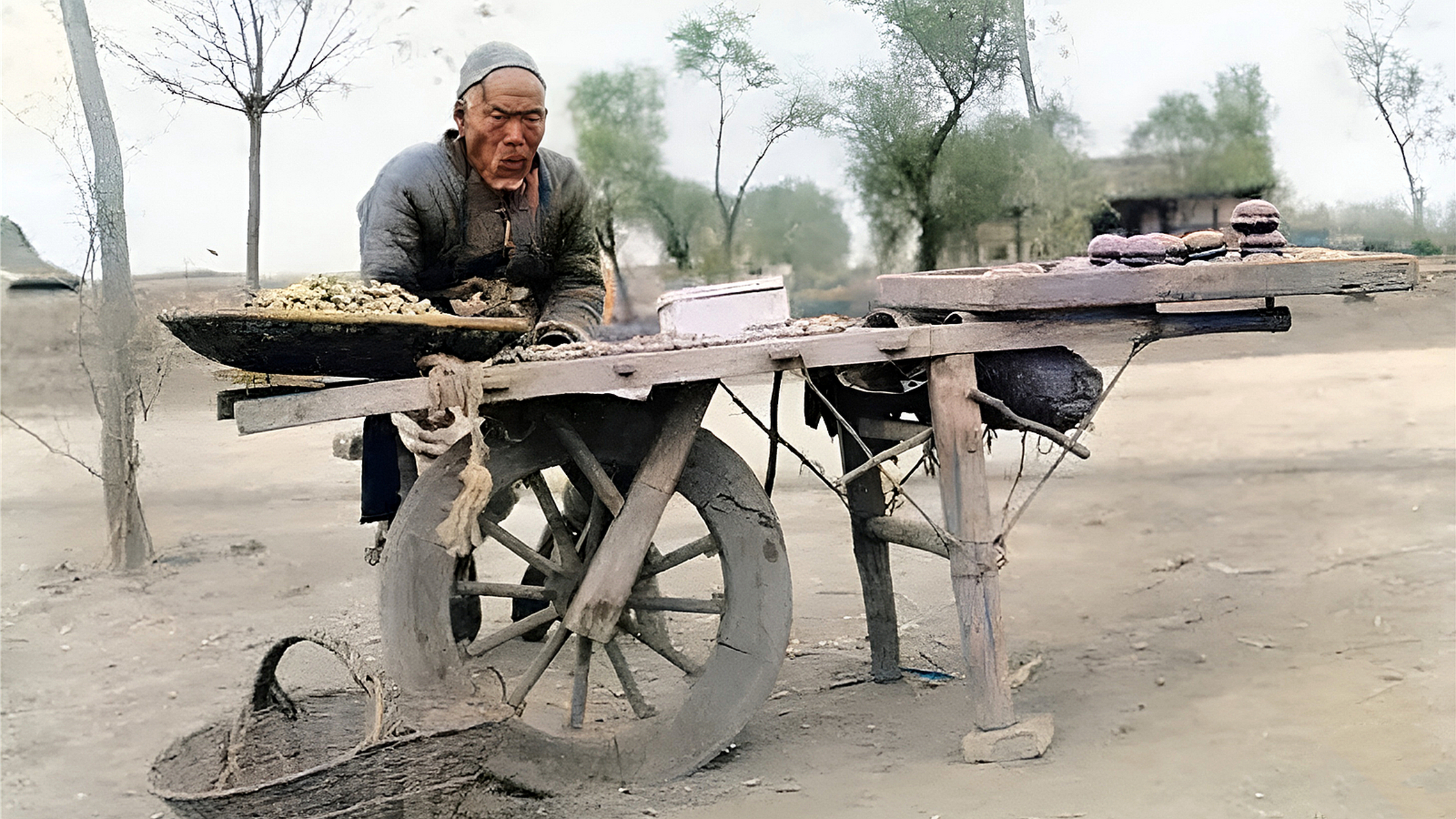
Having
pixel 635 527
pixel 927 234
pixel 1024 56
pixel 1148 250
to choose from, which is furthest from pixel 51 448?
pixel 1024 56

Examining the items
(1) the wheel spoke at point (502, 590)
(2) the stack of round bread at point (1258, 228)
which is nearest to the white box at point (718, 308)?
(1) the wheel spoke at point (502, 590)

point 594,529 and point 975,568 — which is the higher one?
point 594,529

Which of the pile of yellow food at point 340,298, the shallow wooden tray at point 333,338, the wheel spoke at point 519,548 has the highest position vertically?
the pile of yellow food at point 340,298

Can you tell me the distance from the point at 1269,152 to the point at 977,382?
19.4ft

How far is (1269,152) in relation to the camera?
8.70 meters

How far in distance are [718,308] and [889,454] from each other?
2.46 ft

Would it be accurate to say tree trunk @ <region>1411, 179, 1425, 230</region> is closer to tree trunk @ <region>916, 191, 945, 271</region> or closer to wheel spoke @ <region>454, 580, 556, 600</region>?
tree trunk @ <region>916, 191, 945, 271</region>

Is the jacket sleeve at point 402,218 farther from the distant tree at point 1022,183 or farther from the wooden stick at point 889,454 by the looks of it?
the distant tree at point 1022,183

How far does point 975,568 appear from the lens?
3.88m

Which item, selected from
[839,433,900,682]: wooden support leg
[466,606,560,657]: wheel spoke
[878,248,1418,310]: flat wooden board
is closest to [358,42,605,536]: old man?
[466,606,560,657]: wheel spoke

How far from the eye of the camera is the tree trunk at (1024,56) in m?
9.43

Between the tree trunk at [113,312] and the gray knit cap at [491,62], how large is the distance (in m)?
3.42

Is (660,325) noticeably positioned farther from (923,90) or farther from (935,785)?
Answer: (923,90)

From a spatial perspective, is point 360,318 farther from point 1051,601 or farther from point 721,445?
point 1051,601
